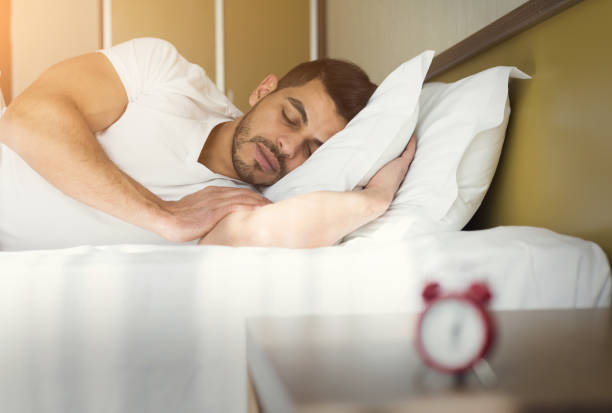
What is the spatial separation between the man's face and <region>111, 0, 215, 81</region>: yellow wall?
1913 mm

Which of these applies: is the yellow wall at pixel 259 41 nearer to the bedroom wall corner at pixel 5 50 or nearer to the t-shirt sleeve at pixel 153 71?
the bedroom wall corner at pixel 5 50

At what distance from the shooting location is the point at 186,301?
700mm

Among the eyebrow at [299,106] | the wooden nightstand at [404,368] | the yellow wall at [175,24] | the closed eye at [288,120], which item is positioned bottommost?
the wooden nightstand at [404,368]

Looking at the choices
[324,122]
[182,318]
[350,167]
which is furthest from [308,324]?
[324,122]

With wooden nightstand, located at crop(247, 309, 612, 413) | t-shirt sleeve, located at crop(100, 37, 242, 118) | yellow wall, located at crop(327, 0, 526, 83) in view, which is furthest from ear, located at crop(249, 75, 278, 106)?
wooden nightstand, located at crop(247, 309, 612, 413)

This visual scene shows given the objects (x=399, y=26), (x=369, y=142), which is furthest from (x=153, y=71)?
(x=399, y=26)

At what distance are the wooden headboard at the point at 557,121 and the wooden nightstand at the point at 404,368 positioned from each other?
0.39 metres

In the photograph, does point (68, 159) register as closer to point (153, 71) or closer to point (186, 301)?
point (153, 71)

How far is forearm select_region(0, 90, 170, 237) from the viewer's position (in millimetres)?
1096

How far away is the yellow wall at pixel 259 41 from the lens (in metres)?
3.29

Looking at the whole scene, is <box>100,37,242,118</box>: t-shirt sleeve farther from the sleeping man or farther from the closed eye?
the closed eye

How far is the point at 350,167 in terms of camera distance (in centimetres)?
109

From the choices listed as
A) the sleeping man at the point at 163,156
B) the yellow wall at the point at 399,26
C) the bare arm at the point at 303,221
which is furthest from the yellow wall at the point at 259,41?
the bare arm at the point at 303,221

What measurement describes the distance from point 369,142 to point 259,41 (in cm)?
242
